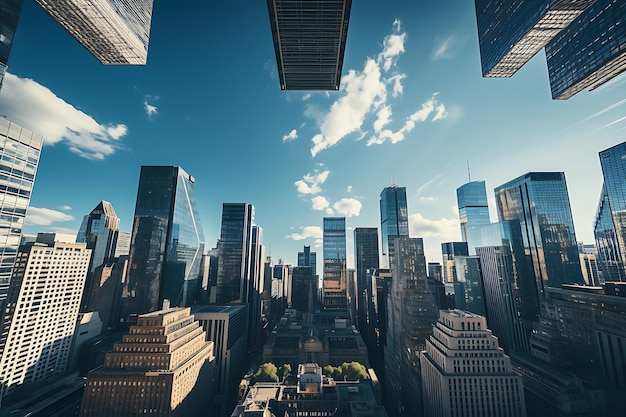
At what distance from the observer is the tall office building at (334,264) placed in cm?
16500

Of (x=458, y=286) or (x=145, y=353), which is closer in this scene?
(x=145, y=353)

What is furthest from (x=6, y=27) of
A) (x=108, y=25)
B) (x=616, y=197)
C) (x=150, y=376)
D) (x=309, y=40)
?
(x=616, y=197)

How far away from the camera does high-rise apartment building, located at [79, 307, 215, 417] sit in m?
59.2

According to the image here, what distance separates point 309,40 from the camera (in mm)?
51656

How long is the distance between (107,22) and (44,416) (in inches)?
4080

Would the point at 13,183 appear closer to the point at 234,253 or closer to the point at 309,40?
the point at 309,40

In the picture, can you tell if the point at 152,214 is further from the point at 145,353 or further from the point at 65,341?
the point at 145,353

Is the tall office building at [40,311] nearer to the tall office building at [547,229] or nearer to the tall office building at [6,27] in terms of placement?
the tall office building at [6,27]

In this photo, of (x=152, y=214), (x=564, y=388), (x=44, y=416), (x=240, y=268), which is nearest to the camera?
(x=564, y=388)

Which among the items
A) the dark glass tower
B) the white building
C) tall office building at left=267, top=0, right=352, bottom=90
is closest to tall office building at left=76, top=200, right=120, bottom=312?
the dark glass tower

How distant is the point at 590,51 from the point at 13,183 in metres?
130

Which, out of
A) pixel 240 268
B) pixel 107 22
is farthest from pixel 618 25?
pixel 240 268

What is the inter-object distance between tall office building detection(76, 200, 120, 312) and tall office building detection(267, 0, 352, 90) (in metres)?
194

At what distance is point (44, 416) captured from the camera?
6556cm
